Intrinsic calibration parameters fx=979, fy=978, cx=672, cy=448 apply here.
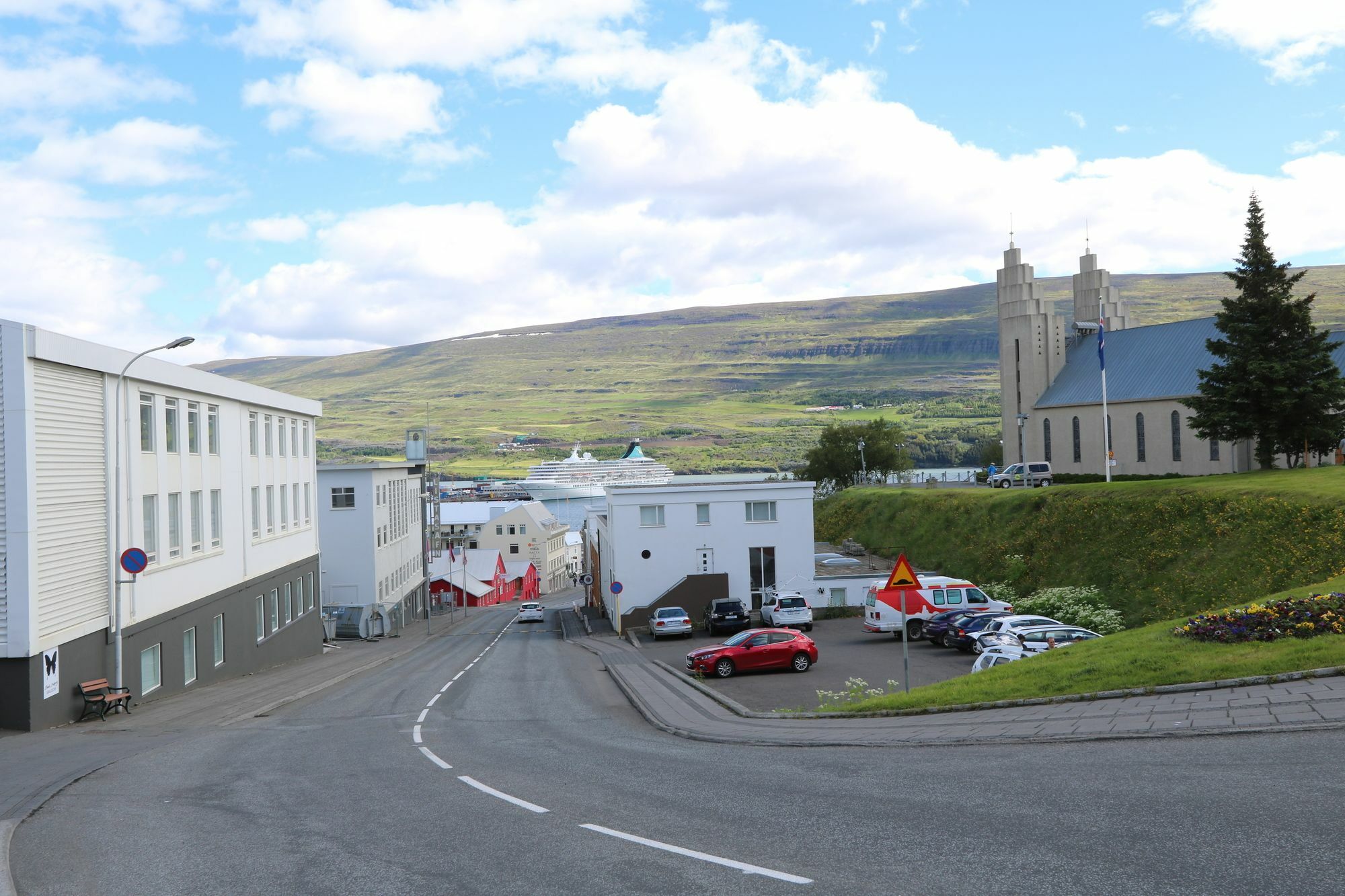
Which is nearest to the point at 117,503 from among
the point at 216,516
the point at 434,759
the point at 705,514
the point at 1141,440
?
the point at 216,516

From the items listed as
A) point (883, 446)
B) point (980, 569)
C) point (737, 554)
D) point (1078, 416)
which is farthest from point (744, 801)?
point (883, 446)

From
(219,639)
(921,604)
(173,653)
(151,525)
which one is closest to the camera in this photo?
(151,525)

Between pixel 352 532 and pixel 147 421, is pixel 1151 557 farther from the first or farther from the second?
pixel 352 532

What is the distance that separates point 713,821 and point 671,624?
31159 millimetres

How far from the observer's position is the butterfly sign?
1953cm

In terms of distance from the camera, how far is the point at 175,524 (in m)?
26.9

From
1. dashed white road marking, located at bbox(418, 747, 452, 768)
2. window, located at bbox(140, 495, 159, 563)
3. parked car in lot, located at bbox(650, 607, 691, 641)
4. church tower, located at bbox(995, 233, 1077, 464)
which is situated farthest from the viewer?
church tower, located at bbox(995, 233, 1077, 464)

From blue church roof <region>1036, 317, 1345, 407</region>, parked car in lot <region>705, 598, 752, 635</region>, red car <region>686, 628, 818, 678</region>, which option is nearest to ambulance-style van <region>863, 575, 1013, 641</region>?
parked car in lot <region>705, 598, 752, 635</region>

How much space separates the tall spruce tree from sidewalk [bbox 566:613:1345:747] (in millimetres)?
33102

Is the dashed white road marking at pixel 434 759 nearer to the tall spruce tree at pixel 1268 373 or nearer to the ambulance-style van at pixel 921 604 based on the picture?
the ambulance-style van at pixel 921 604

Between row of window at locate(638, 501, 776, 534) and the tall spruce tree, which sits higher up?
the tall spruce tree

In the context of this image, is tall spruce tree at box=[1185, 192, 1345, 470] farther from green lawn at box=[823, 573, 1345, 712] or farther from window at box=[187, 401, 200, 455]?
window at box=[187, 401, 200, 455]

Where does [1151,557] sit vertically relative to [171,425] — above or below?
below

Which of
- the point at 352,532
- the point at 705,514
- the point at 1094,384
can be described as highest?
the point at 1094,384
